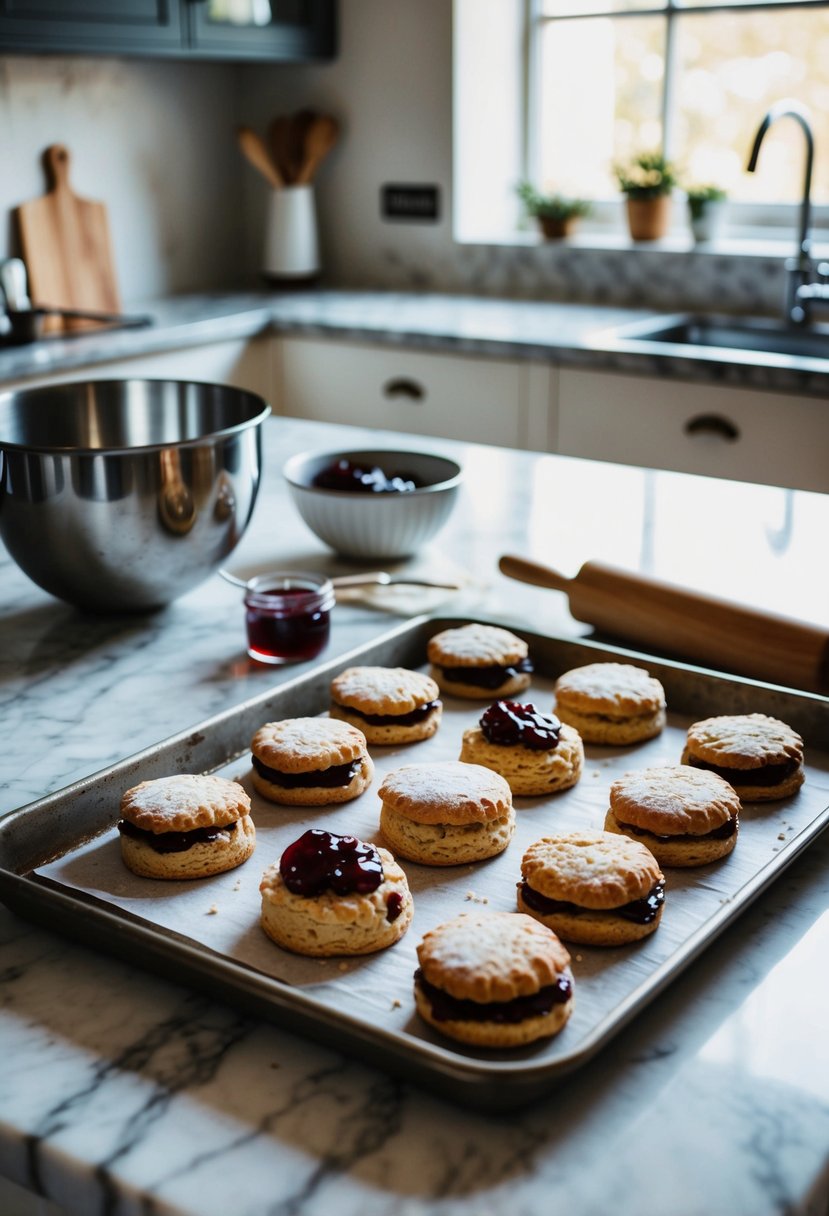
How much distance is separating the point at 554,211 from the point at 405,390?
841mm

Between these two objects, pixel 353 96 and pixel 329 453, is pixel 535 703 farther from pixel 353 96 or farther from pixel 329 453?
pixel 353 96

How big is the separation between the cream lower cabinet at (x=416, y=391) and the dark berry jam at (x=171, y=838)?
2283 mm

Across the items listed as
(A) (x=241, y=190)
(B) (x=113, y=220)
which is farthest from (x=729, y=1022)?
(A) (x=241, y=190)

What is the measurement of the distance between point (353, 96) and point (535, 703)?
3.22 m

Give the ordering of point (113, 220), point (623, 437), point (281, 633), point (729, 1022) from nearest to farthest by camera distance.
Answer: point (729, 1022) → point (281, 633) → point (623, 437) → point (113, 220)

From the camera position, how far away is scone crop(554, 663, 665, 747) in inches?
44.4

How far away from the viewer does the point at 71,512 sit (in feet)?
4.17

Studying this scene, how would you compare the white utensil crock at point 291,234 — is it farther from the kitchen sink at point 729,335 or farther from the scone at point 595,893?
the scone at point 595,893

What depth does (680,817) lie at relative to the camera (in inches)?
36.1

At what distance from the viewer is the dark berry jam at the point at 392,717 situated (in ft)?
3.77

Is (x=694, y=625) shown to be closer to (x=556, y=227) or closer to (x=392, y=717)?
(x=392, y=717)

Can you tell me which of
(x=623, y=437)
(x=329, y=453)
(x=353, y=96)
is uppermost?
(x=353, y=96)

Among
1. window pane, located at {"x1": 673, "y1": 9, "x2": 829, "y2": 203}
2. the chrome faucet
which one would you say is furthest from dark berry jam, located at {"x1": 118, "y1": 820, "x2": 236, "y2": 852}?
window pane, located at {"x1": 673, "y1": 9, "x2": 829, "y2": 203}

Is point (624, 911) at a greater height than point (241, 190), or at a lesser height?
lesser
